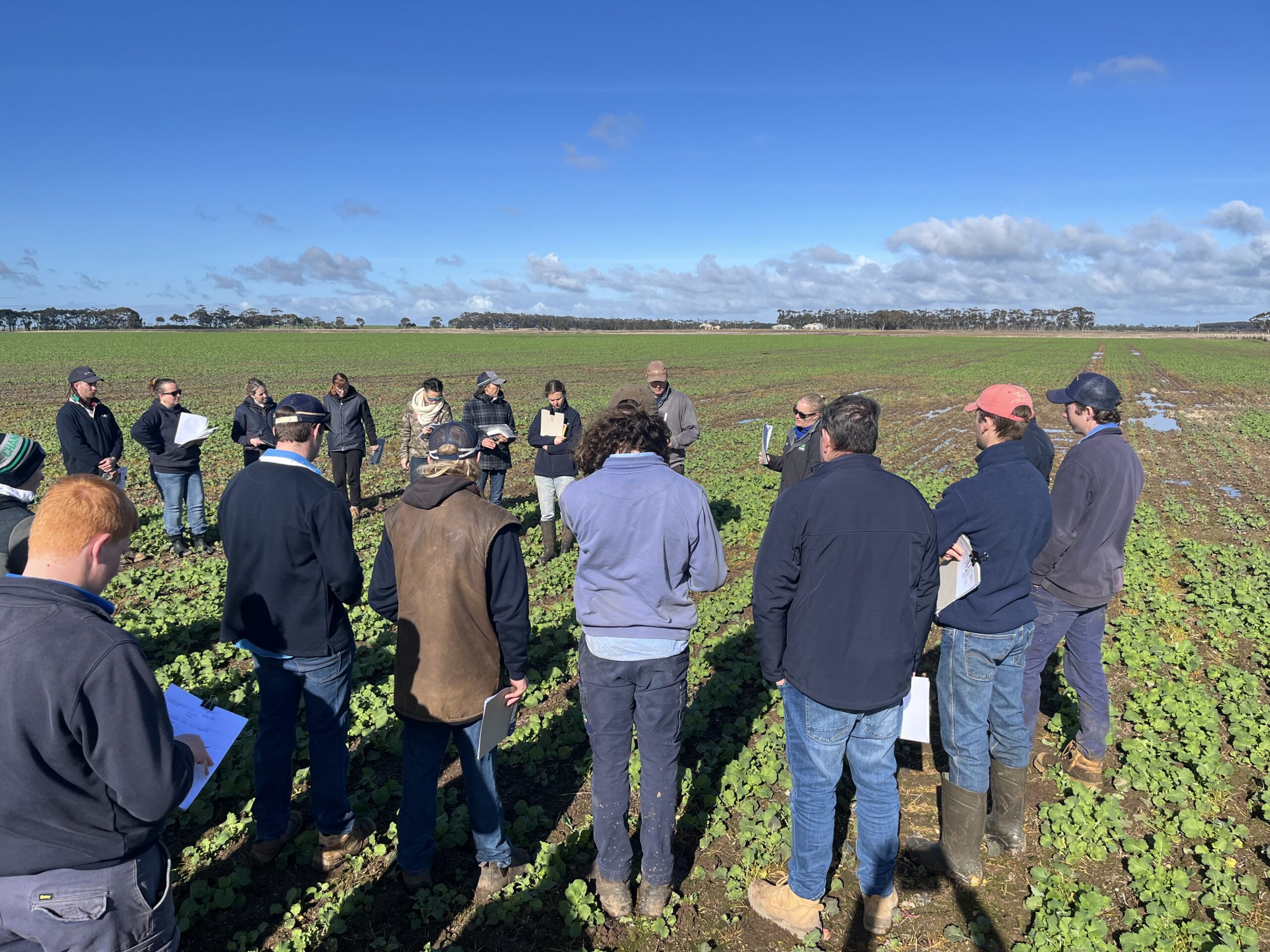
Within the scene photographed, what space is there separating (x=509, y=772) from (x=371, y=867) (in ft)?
3.79

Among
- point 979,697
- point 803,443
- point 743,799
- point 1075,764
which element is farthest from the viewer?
point 803,443

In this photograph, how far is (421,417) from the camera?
29.6 feet

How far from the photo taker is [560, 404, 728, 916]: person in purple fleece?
3.32 metres

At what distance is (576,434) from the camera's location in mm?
8781

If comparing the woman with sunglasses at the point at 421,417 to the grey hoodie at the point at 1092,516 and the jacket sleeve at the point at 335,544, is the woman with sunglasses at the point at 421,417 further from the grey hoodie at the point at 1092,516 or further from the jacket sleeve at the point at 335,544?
the grey hoodie at the point at 1092,516

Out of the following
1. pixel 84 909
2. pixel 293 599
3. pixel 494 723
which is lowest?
pixel 494 723

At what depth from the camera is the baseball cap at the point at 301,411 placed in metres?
3.69

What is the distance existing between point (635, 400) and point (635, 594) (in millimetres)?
1125

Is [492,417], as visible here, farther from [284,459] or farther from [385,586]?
[385,586]

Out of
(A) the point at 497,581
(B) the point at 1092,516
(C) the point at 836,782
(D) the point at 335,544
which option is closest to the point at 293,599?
(D) the point at 335,544

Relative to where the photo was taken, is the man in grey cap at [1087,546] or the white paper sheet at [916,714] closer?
the white paper sheet at [916,714]

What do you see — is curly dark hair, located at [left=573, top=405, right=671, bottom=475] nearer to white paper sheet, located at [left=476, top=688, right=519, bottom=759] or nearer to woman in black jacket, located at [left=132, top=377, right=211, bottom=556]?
white paper sheet, located at [left=476, top=688, right=519, bottom=759]

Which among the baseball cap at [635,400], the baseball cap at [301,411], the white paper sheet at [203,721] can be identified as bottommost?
the white paper sheet at [203,721]

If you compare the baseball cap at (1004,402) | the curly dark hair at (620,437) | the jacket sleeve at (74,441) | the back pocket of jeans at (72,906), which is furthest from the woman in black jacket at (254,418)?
the baseball cap at (1004,402)
